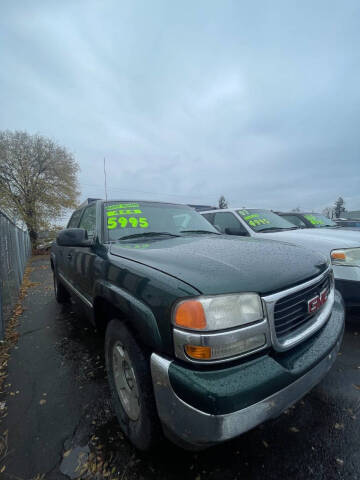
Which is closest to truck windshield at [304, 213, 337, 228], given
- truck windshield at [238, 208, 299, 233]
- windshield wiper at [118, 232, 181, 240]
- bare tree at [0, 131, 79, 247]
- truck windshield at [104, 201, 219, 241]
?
truck windshield at [238, 208, 299, 233]

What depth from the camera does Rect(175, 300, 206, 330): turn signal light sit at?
44.8 inches

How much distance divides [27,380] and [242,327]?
99.7 inches

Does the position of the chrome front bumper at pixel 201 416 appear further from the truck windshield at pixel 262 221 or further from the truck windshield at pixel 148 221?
the truck windshield at pixel 262 221

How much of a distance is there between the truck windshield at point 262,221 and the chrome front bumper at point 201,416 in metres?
3.76

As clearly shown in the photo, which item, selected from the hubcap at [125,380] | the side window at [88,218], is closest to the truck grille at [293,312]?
the hubcap at [125,380]

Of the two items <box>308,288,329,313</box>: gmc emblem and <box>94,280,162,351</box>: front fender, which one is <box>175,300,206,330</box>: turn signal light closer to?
<box>94,280,162,351</box>: front fender

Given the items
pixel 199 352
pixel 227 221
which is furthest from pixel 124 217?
pixel 227 221

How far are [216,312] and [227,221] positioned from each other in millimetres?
4273

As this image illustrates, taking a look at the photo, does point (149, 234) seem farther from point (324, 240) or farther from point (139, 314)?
point (324, 240)

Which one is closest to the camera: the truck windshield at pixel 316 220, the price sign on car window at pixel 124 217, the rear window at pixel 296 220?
the price sign on car window at pixel 124 217

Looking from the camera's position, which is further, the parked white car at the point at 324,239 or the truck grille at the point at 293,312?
the parked white car at the point at 324,239

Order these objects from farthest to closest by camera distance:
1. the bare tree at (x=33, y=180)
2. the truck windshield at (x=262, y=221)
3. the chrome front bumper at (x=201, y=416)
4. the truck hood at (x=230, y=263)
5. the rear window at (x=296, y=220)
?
the bare tree at (x=33, y=180)
the rear window at (x=296, y=220)
the truck windshield at (x=262, y=221)
the truck hood at (x=230, y=263)
the chrome front bumper at (x=201, y=416)

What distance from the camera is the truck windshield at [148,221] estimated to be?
7.93 ft

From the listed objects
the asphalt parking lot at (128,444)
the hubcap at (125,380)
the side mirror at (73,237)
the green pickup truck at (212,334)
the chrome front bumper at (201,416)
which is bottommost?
the asphalt parking lot at (128,444)
